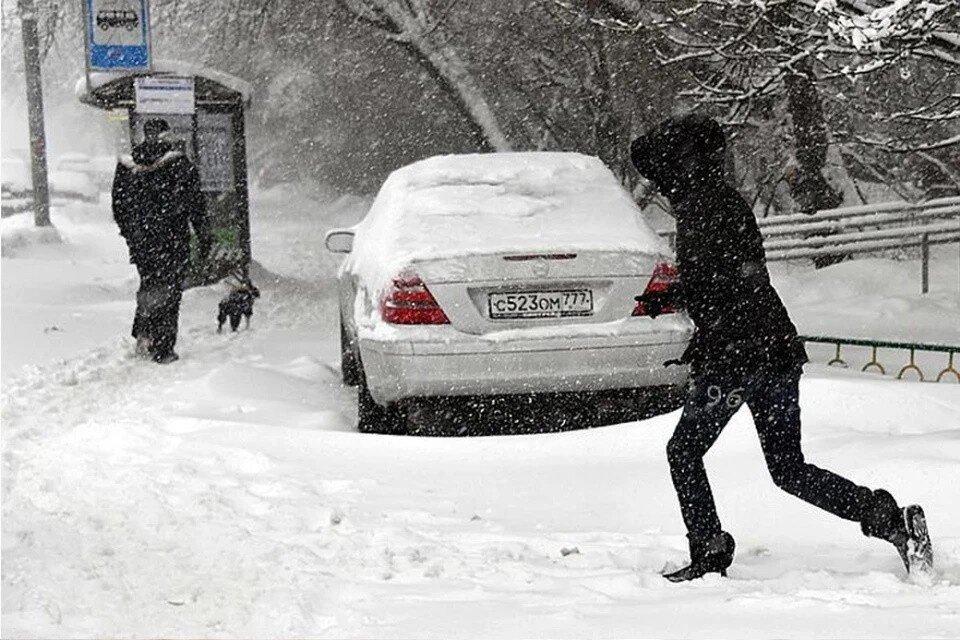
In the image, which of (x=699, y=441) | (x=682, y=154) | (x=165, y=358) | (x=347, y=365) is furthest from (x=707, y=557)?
(x=165, y=358)

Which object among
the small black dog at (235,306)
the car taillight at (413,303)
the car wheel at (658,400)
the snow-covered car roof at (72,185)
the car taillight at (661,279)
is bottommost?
the snow-covered car roof at (72,185)

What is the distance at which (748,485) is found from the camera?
5496 mm

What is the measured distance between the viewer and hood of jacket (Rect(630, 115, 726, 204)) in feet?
13.4

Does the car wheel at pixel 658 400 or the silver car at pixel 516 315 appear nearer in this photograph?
the silver car at pixel 516 315

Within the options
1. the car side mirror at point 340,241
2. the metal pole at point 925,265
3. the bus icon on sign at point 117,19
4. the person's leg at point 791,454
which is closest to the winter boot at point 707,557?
the person's leg at point 791,454

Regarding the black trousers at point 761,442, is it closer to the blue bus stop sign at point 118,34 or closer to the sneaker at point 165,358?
the sneaker at point 165,358

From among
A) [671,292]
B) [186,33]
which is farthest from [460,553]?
[186,33]

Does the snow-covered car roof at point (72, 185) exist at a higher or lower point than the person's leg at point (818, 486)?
lower

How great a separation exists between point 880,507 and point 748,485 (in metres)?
1.31

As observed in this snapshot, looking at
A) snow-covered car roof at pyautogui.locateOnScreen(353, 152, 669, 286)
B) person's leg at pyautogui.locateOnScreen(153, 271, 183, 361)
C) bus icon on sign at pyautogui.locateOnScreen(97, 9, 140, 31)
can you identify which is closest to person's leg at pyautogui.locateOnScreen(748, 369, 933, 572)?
snow-covered car roof at pyautogui.locateOnScreen(353, 152, 669, 286)

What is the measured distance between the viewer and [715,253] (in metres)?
4.11

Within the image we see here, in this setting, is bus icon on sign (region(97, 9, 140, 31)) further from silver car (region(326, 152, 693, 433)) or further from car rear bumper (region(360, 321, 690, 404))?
car rear bumper (region(360, 321, 690, 404))

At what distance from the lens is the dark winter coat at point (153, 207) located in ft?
32.3

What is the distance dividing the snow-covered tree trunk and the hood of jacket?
1452 centimetres
